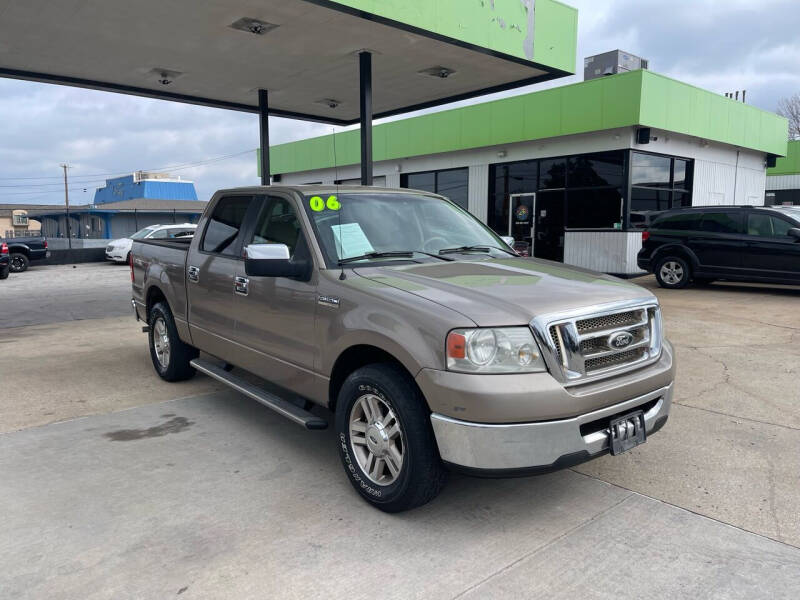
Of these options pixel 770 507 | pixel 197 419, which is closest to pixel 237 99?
pixel 197 419

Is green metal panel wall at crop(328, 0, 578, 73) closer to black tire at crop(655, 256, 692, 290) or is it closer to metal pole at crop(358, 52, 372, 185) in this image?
metal pole at crop(358, 52, 372, 185)

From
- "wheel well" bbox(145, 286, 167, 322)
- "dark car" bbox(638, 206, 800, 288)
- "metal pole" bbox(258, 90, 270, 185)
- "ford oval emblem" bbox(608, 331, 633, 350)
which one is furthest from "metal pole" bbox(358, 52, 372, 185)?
"ford oval emblem" bbox(608, 331, 633, 350)

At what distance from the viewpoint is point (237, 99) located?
13984mm

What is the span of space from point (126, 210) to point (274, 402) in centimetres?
4554

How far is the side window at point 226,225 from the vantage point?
507 cm

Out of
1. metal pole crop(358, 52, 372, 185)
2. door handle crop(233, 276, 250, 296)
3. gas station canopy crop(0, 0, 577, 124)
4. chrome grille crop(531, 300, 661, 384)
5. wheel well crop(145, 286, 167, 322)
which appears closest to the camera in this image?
chrome grille crop(531, 300, 661, 384)

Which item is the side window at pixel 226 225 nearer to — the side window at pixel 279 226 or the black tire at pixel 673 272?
the side window at pixel 279 226

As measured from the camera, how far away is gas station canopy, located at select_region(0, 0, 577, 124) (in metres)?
8.51

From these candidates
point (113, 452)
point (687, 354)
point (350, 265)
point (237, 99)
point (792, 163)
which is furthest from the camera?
point (792, 163)

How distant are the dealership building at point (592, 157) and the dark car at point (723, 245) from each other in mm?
2001

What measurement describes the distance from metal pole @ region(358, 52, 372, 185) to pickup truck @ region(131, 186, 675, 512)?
20.5 feet

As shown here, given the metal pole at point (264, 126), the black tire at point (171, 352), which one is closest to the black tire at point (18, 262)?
the metal pole at point (264, 126)

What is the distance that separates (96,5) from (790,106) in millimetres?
61242

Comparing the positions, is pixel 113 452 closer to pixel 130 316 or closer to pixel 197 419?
pixel 197 419
